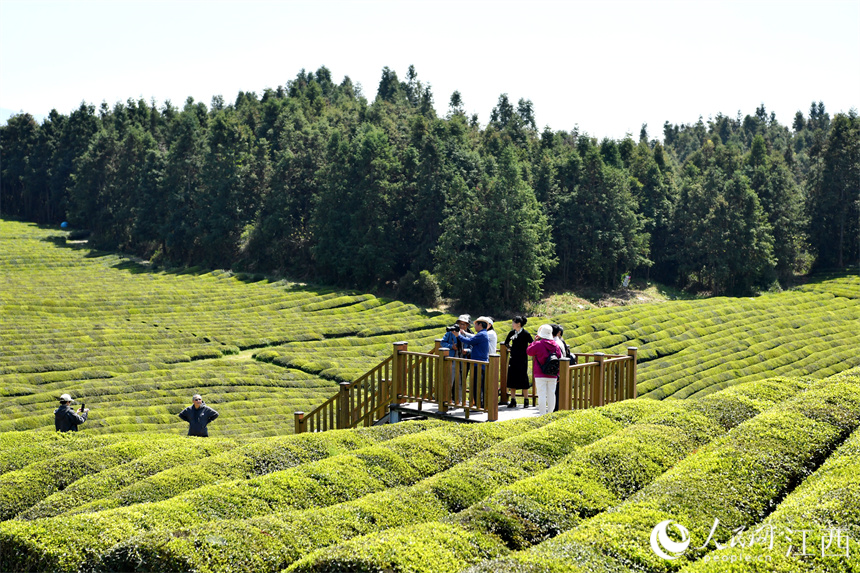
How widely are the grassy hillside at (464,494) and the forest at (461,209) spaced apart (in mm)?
44330

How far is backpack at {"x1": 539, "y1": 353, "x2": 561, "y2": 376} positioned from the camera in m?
13.7

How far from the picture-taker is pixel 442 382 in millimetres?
14242

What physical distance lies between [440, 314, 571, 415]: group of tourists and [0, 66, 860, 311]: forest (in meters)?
41.1

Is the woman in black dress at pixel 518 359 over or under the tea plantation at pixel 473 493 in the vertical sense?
over

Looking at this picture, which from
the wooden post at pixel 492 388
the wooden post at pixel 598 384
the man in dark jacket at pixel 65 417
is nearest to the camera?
the wooden post at pixel 492 388

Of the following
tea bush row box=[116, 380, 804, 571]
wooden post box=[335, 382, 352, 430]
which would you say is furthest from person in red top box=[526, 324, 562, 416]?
wooden post box=[335, 382, 352, 430]

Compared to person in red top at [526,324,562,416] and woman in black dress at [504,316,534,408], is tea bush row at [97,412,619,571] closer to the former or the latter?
person in red top at [526,324,562,416]

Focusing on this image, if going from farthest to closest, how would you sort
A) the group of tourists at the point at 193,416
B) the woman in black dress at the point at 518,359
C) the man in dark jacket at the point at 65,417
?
the man in dark jacket at the point at 65,417, the group of tourists at the point at 193,416, the woman in black dress at the point at 518,359

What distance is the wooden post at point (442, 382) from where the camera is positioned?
14156mm

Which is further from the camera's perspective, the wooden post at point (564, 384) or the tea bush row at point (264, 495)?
the wooden post at point (564, 384)

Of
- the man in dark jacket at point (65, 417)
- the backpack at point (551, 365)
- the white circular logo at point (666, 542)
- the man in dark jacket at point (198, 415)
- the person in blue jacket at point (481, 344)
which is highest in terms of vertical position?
the person in blue jacket at point (481, 344)

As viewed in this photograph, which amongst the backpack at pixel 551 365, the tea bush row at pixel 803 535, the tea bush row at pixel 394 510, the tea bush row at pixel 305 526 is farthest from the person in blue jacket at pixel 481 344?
the tea bush row at pixel 803 535

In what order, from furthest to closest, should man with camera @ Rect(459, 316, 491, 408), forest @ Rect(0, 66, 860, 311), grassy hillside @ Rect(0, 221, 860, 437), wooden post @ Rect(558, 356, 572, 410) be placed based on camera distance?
forest @ Rect(0, 66, 860, 311)
grassy hillside @ Rect(0, 221, 860, 437)
man with camera @ Rect(459, 316, 491, 408)
wooden post @ Rect(558, 356, 572, 410)

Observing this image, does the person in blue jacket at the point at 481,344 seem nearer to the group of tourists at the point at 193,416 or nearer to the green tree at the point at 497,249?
the group of tourists at the point at 193,416
